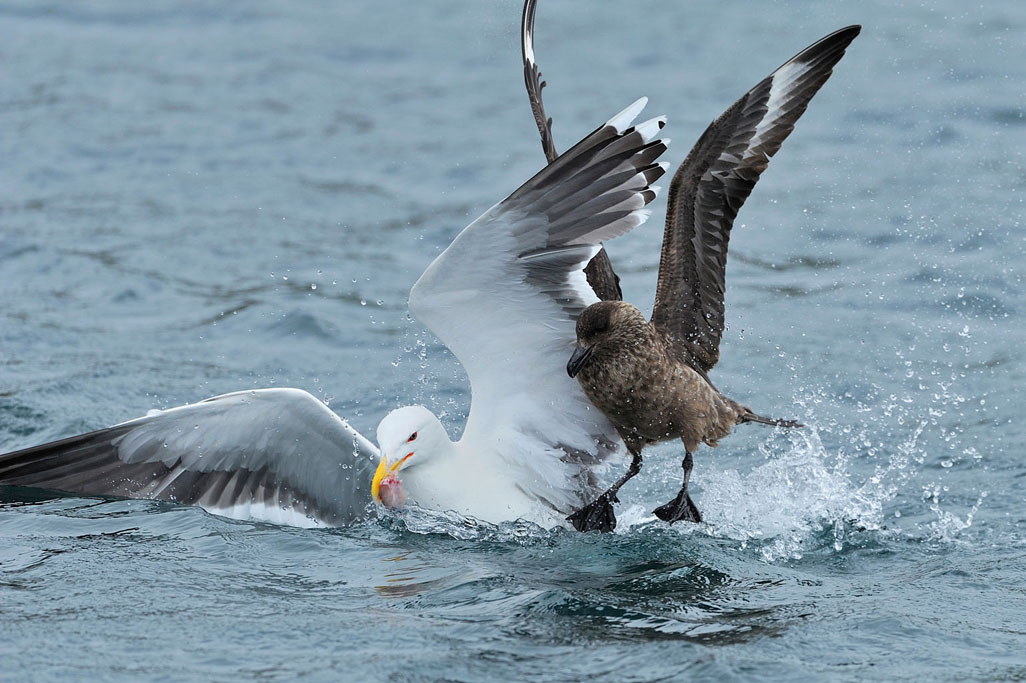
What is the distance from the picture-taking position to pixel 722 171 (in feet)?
18.9

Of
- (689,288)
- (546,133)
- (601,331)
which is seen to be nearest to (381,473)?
(601,331)

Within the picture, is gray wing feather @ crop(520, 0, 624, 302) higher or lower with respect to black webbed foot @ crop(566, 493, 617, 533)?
higher

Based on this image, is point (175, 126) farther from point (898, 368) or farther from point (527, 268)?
point (527, 268)

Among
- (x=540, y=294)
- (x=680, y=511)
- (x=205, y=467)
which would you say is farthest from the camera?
(x=205, y=467)

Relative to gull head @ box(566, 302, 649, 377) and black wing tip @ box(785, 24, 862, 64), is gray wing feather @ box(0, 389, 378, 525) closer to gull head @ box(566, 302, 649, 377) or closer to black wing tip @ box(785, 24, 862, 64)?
gull head @ box(566, 302, 649, 377)

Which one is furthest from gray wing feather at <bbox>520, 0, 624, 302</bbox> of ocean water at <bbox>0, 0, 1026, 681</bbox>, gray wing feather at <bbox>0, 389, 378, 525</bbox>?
gray wing feather at <bbox>0, 389, 378, 525</bbox>

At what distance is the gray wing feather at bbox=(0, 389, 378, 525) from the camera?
617 centimetres

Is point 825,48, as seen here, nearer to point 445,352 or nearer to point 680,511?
→ point 680,511

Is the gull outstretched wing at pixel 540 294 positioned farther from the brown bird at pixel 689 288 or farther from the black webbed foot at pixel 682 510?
the black webbed foot at pixel 682 510

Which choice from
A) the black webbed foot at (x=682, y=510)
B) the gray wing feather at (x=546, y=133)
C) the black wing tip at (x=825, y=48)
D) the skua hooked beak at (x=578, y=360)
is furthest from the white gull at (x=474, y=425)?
the black wing tip at (x=825, y=48)

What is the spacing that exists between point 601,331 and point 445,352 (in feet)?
12.8

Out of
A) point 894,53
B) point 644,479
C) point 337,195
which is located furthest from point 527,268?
point 894,53

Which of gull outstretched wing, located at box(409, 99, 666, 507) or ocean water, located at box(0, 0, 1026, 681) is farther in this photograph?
gull outstretched wing, located at box(409, 99, 666, 507)

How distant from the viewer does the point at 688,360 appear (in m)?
6.06
